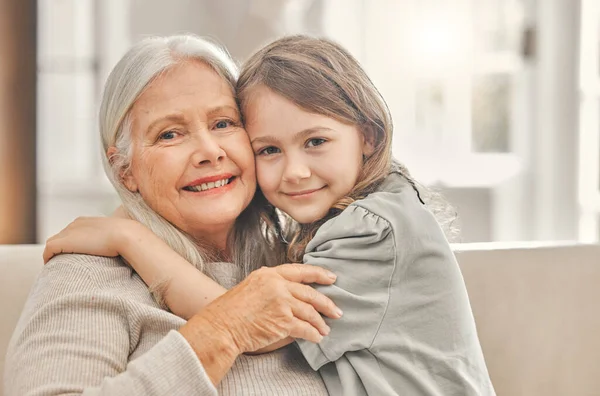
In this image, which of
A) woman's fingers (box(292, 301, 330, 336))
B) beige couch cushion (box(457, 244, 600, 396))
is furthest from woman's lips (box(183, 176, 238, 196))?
beige couch cushion (box(457, 244, 600, 396))

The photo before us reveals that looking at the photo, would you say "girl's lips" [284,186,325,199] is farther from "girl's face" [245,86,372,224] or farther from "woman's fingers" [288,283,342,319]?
"woman's fingers" [288,283,342,319]

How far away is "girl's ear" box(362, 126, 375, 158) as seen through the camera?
60.1 inches

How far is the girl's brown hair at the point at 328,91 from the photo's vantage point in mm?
1451

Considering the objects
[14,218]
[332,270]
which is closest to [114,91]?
[332,270]

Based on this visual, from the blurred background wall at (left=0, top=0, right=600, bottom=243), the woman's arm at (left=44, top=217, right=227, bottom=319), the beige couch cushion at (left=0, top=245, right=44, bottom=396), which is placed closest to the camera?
the woman's arm at (left=44, top=217, right=227, bottom=319)

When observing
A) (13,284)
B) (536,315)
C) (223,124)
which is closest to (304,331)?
(223,124)

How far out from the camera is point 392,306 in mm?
1324

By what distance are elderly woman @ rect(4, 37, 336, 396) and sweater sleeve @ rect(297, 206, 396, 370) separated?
0.03 metres

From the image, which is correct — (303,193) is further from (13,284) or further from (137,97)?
(13,284)

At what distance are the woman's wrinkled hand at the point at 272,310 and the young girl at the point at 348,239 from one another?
27mm

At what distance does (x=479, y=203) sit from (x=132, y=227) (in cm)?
257

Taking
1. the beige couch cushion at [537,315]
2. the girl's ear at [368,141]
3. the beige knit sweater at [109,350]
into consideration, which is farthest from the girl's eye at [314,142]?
the beige couch cushion at [537,315]

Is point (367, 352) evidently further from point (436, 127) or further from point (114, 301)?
point (436, 127)

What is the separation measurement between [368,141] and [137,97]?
0.49 metres
